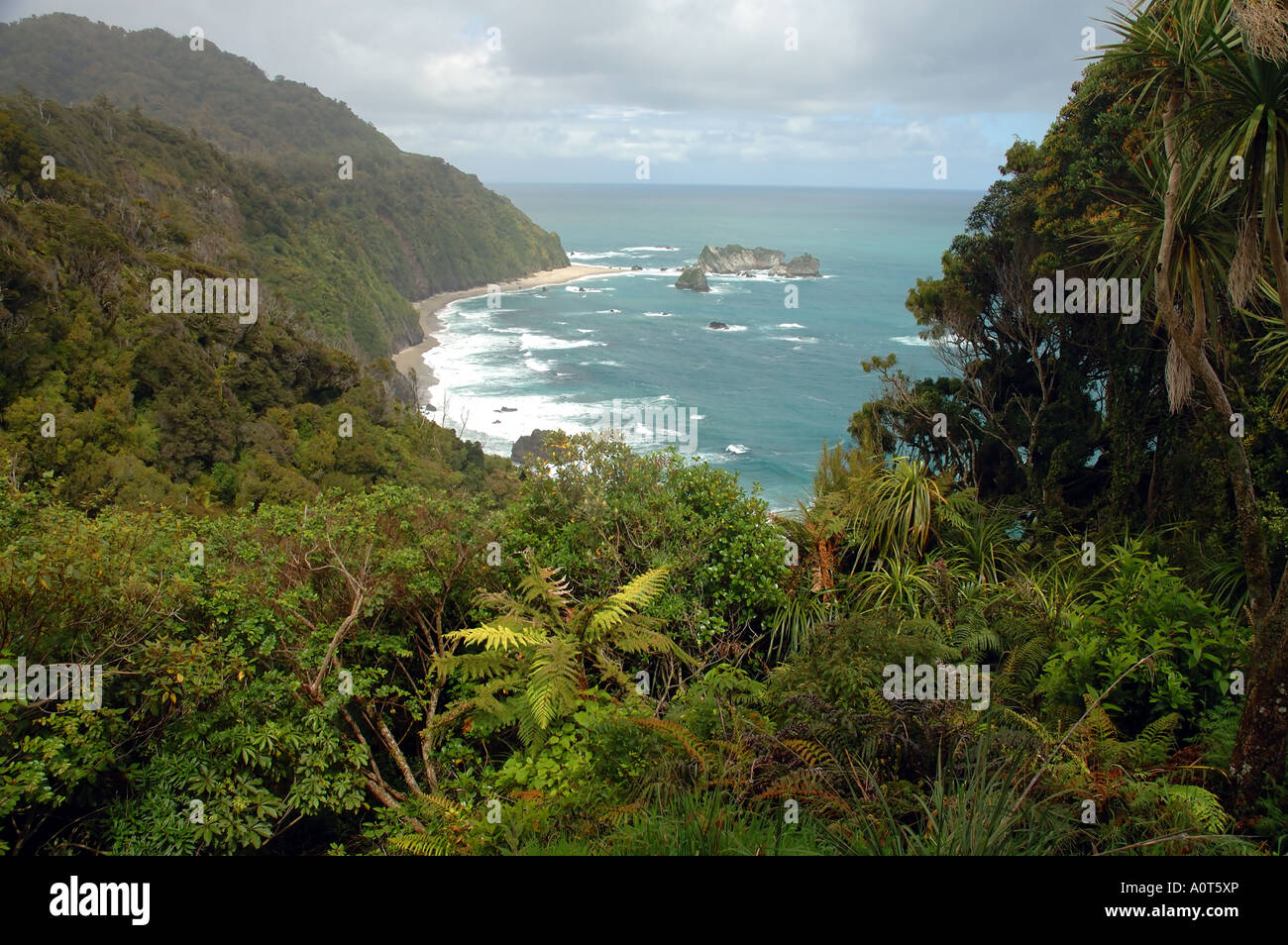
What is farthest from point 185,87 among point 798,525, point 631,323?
point 798,525

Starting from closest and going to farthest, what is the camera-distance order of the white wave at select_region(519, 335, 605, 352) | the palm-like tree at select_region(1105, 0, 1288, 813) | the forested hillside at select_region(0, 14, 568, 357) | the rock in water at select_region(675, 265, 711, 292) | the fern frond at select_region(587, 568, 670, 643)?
the palm-like tree at select_region(1105, 0, 1288, 813), the fern frond at select_region(587, 568, 670, 643), the forested hillside at select_region(0, 14, 568, 357), the white wave at select_region(519, 335, 605, 352), the rock in water at select_region(675, 265, 711, 292)

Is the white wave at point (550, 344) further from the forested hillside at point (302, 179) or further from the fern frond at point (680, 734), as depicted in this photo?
the fern frond at point (680, 734)

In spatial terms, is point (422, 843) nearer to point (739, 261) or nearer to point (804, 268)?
point (804, 268)

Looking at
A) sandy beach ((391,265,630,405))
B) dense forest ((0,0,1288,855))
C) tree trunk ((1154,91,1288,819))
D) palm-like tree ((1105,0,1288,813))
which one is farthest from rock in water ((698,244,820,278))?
tree trunk ((1154,91,1288,819))

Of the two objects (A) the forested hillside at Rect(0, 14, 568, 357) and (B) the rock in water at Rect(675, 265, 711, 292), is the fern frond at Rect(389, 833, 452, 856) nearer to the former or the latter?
(A) the forested hillside at Rect(0, 14, 568, 357)

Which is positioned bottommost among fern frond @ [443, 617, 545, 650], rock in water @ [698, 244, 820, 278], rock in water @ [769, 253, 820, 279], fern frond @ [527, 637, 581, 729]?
fern frond @ [527, 637, 581, 729]

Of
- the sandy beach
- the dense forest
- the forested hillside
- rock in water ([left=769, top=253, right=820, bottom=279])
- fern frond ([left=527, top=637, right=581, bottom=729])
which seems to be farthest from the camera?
rock in water ([left=769, top=253, right=820, bottom=279])

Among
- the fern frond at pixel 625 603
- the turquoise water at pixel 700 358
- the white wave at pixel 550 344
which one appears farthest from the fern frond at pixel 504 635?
the white wave at pixel 550 344
